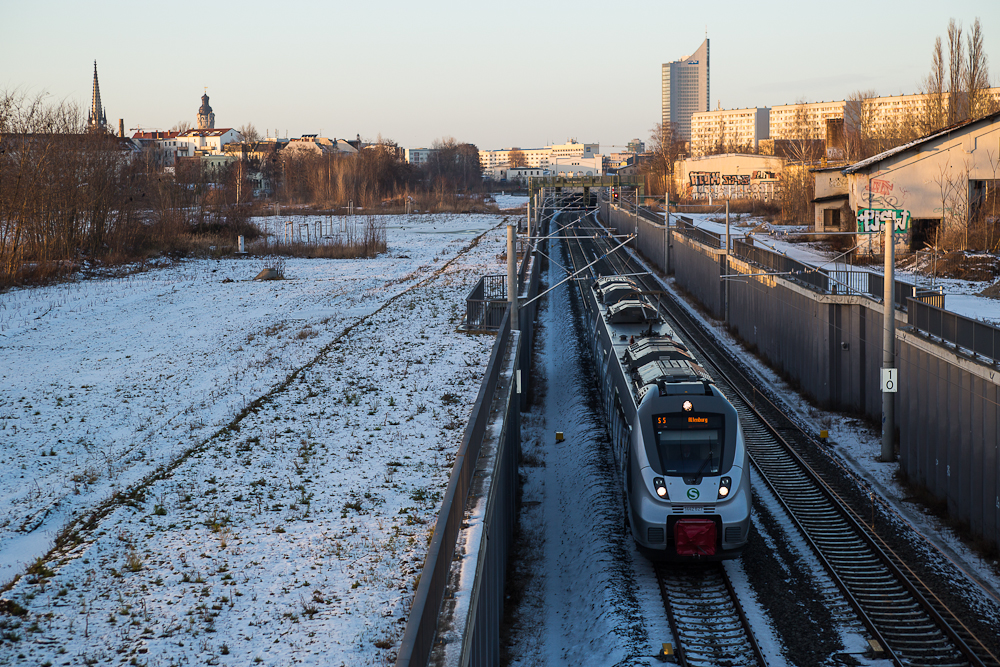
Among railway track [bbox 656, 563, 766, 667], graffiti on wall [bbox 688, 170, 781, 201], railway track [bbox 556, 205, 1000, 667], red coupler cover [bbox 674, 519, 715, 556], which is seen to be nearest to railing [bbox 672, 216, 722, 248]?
railway track [bbox 556, 205, 1000, 667]

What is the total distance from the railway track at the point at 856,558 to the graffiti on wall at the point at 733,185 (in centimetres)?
8144

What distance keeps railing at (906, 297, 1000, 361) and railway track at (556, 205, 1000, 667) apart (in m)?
3.82

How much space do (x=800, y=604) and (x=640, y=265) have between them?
167 ft

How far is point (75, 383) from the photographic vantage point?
26.1 meters

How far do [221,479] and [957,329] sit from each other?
49.4ft

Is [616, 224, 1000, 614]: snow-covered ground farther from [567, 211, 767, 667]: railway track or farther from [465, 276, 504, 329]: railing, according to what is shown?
[465, 276, 504, 329]: railing

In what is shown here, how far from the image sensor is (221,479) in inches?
682

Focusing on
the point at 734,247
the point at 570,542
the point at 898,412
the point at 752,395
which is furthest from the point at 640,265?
the point at 570,542

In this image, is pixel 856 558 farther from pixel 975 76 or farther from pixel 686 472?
pixel 975 76

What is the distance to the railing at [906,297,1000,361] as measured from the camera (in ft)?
49.1

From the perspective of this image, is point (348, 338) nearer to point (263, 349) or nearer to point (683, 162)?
point (263, 349)

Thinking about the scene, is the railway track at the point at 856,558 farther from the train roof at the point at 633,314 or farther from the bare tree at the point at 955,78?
the bare tree at the point at 955,78

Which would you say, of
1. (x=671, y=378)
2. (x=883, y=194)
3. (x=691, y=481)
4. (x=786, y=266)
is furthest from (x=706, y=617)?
(x=883, y=194)

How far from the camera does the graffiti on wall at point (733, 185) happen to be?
332 feet
